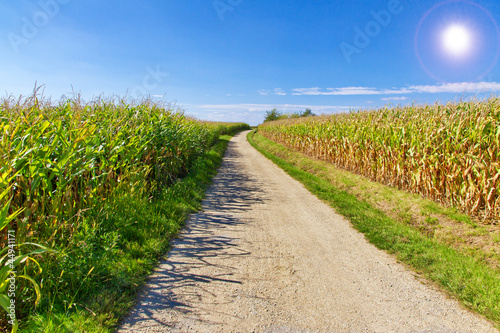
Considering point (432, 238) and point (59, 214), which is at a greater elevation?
point (59, 214)

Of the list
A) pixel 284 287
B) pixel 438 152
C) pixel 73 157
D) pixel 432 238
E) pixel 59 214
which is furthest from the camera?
pixel 438 152

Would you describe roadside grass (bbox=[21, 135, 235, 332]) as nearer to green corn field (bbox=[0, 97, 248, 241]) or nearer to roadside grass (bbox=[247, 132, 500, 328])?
green corn field (bbox=[0, 97, 248, 241])

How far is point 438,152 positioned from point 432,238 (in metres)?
2.67

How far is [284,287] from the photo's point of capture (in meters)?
3.52

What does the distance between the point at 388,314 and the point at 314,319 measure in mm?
913

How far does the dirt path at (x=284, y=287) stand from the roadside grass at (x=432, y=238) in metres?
0.32

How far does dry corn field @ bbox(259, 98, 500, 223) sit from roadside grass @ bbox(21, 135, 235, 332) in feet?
21.0

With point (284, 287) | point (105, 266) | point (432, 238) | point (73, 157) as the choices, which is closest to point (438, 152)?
point (432, 238)

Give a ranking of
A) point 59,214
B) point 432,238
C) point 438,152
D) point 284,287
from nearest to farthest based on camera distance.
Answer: point 284,287 < point 59,214 < point 432,238 < point 438,152

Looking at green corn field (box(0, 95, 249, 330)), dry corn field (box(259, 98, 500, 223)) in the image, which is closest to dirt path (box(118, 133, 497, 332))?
green corn field (box(0, 95, 249, 330))

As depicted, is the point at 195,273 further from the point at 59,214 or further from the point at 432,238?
the point at 432,238

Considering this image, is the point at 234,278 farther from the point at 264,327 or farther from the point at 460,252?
the point at 460,252

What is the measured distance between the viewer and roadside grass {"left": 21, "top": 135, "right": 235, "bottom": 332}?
8.93 ft

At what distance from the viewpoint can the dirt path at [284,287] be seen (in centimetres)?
289
